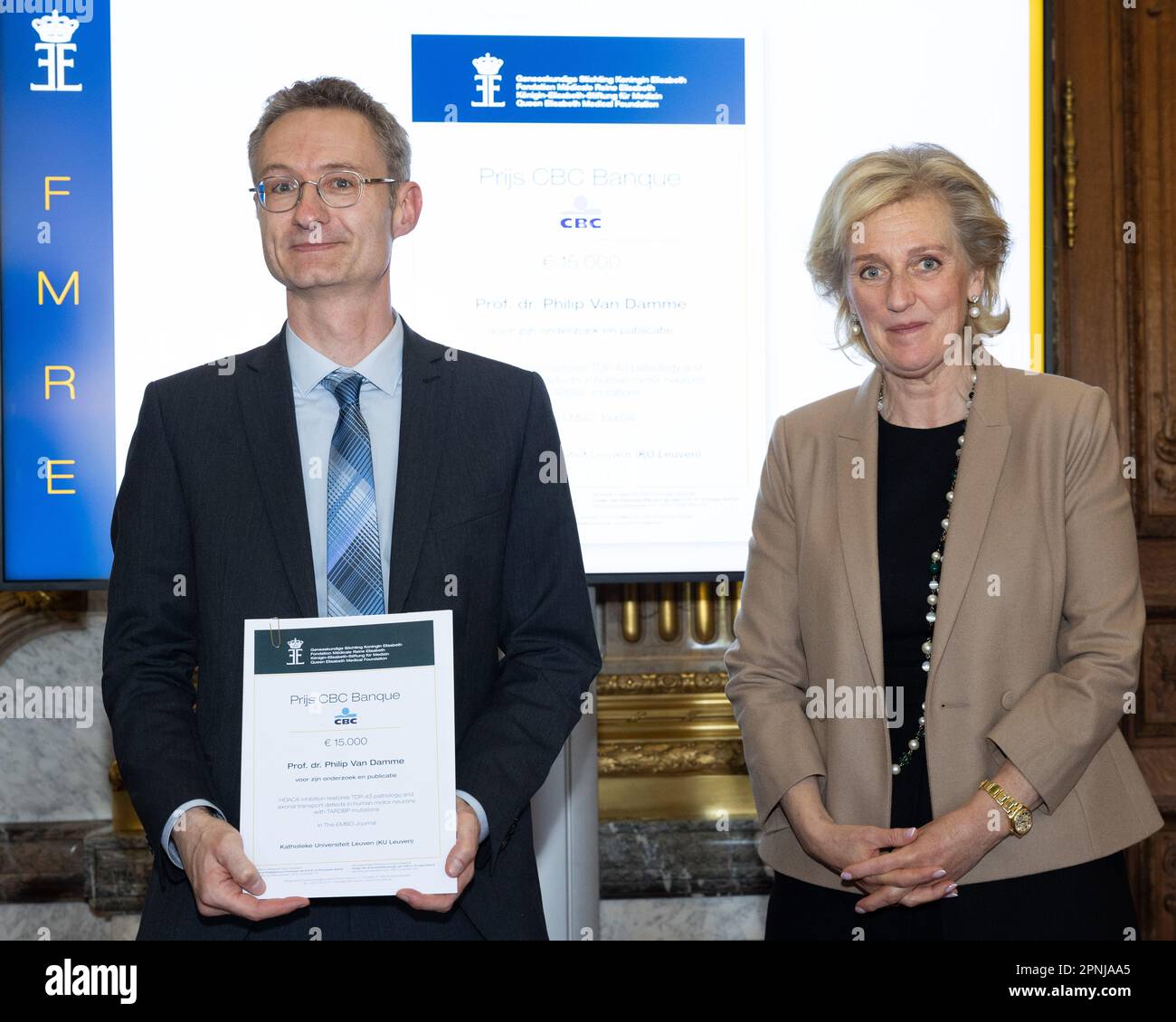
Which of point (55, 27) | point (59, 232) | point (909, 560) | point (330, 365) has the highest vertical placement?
point (55, 27)

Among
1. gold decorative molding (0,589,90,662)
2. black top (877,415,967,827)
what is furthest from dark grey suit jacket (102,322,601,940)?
gold decorative molding (0,589,90,662)

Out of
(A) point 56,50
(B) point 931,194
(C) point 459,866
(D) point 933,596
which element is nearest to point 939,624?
(D) point 933,596

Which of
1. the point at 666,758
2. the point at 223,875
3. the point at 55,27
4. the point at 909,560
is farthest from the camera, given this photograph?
the point at 666,758

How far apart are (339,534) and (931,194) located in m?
0.97

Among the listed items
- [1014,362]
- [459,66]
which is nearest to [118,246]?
[459,66]

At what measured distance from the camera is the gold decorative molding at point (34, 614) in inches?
131

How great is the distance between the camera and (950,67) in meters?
2.71

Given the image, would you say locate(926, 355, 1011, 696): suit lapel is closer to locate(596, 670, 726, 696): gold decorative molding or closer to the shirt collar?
the shirt collar

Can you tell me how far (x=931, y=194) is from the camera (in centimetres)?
182

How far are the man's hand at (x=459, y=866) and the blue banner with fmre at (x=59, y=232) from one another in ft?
5.05

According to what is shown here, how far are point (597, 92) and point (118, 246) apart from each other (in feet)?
3.47

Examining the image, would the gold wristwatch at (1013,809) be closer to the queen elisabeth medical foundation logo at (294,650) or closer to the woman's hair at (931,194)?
the woman's hair at (931,194)

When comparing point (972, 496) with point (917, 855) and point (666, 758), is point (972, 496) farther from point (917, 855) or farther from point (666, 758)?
point (666, 758)

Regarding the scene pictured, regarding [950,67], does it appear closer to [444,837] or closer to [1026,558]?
[1026,558]
